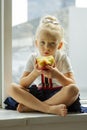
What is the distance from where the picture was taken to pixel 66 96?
116 centimetres

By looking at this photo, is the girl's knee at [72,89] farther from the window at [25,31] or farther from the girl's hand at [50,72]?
the window at [25,31]

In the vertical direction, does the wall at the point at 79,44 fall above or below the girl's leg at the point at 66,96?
above

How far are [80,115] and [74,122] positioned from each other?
0.04 meters

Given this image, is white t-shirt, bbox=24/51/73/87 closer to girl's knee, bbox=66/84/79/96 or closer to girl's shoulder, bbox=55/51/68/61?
girl's shoulder, bbox=55/51/68/61

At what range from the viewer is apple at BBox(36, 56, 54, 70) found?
114cm

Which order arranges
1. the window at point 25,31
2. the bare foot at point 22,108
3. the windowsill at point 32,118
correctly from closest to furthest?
the windowsill at point 32,118, the bare foot at point 22,108, the window at point 25,31

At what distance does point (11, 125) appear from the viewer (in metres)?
1.10

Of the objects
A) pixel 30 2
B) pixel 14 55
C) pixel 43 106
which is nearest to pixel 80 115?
pixel 43 106

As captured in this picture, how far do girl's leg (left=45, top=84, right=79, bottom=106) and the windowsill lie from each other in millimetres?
59

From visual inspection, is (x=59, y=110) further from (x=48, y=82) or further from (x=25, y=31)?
(x=25, y=31)

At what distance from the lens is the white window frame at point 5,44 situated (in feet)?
4.20

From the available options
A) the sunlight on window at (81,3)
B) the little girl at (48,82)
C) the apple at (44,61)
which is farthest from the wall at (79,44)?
the apple at (44,61)

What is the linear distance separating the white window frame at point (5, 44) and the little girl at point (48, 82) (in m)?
0.09

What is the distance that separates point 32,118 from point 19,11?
1.63 ft
